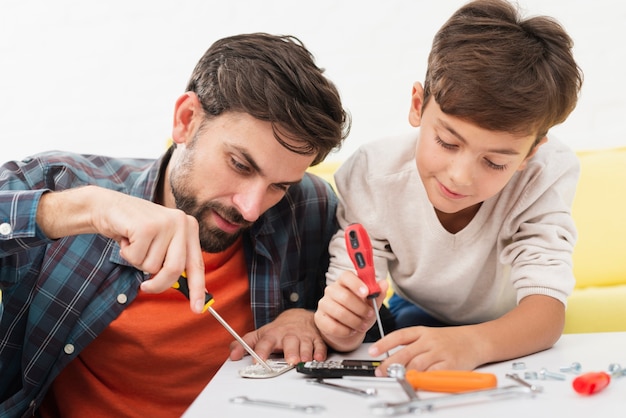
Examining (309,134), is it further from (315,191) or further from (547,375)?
(547,375)

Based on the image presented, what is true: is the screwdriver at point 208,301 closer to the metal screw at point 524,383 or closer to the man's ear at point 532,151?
the metal screw at point 524,383

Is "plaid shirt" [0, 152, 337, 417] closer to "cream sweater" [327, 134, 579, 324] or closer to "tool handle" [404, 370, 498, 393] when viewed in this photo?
"cream sweater" [327, 134, 579, 324]

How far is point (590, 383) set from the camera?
84 cm

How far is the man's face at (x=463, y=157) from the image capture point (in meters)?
1.18

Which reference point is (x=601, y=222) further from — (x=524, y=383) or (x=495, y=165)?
(x=524, y=383)

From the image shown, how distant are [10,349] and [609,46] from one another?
6.80 ft

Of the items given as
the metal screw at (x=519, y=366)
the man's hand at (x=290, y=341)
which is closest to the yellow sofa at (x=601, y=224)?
the man's hand at (x=290, y=341)

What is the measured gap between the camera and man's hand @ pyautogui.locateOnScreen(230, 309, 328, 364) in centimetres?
112

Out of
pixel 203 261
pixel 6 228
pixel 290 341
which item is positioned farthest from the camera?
pixel 203 261

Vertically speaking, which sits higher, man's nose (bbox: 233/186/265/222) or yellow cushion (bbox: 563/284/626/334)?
man's nose (bbox: 233/186/265/222)

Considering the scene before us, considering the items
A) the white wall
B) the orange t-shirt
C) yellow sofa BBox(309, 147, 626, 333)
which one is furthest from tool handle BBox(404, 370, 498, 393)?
the white wall

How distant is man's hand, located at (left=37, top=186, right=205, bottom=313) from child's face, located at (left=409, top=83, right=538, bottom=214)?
0.49 m

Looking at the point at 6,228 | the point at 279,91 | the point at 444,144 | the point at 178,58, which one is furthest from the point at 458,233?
the point at 178,58

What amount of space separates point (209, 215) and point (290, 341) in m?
0.32
